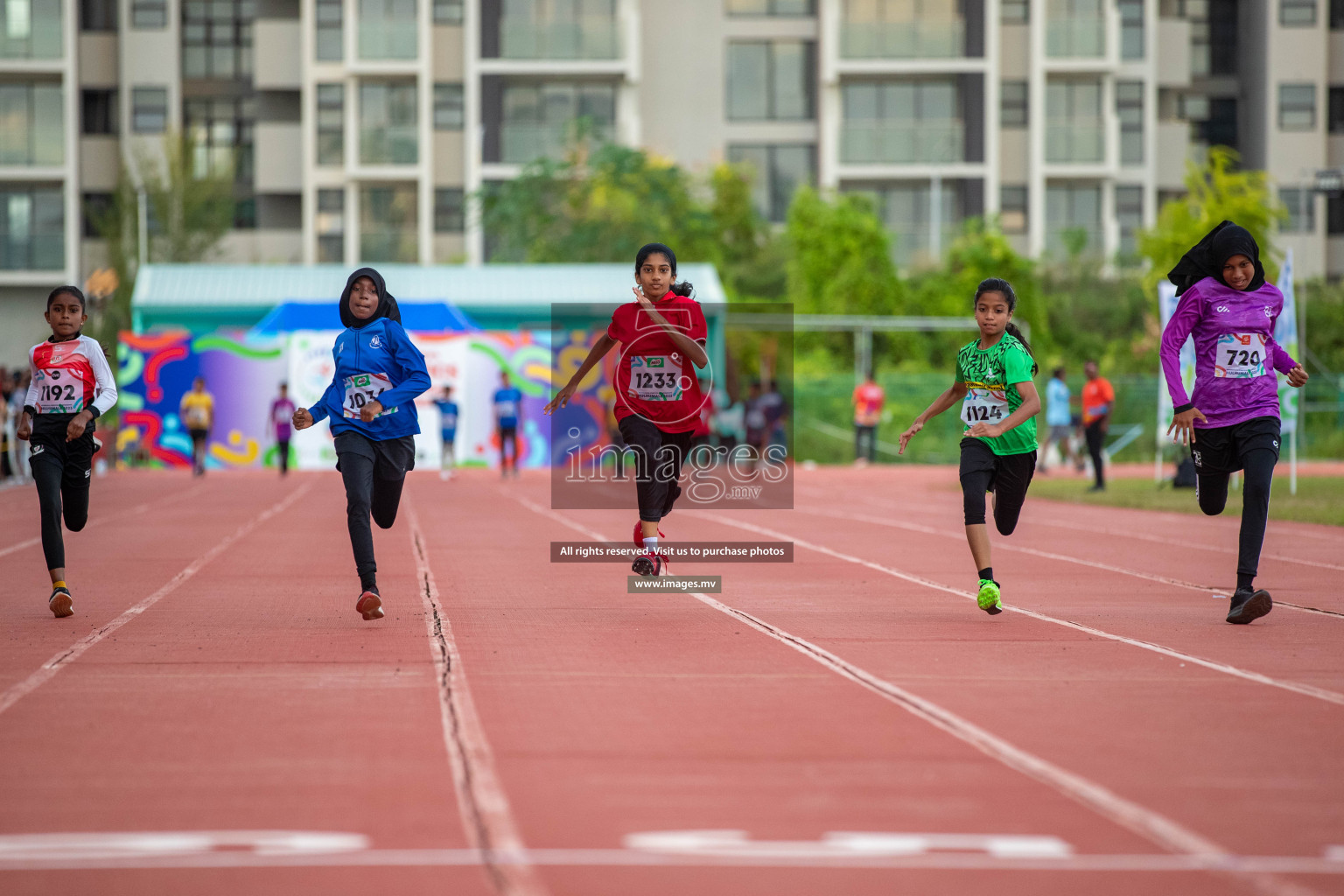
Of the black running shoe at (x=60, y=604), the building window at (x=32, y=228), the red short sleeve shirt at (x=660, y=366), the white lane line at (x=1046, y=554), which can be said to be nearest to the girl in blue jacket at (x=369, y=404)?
the red short sleeve shirt at (x=660, y=366)

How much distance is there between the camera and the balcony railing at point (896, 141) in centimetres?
5122

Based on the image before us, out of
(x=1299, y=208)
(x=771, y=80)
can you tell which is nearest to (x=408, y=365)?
(x=771, y=80)

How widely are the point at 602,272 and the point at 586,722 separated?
1329 inches

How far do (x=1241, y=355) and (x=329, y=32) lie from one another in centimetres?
4604

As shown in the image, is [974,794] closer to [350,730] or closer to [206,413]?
[350,730]

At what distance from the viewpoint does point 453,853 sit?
430 centimetres

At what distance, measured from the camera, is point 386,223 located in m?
52.0

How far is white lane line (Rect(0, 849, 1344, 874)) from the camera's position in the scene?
4180mm

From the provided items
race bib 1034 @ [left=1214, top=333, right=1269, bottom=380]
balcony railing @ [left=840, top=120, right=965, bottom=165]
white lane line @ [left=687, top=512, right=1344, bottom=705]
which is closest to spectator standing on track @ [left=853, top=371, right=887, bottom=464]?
balcony railing @ [left=840, top=120, right=965, bottom=165]

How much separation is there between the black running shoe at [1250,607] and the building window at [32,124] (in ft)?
162

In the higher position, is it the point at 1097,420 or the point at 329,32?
the point at 329,32

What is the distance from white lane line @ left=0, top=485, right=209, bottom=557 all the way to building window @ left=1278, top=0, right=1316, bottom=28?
40.2 meters

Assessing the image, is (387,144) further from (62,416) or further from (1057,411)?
(62,416)

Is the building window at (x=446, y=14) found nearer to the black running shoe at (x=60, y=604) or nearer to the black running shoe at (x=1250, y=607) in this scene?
the black running shoe at (x=60, y=604)
